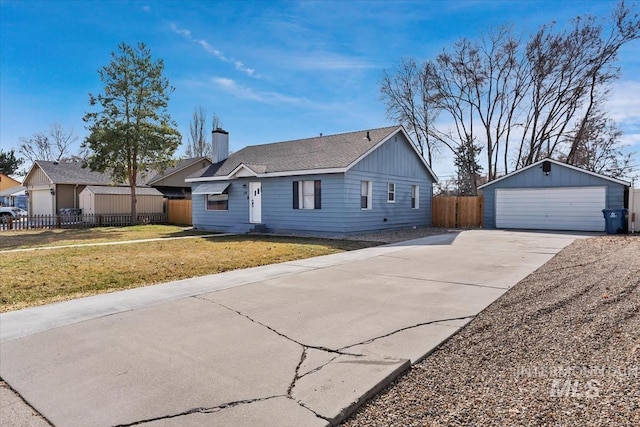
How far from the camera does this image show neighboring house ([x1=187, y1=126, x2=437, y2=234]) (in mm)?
15266

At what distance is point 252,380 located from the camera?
3.09 m

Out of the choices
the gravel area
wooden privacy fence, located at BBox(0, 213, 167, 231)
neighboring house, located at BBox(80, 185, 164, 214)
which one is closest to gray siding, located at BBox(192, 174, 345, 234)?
wooden privacy fence, located at BBox(0, 213, 167, 231)

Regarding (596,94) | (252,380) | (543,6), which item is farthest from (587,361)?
(596,94)

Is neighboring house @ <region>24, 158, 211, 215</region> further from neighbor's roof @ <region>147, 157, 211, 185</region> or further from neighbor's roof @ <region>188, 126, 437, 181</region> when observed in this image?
neighbor's roof @ <region>188, 126, 437, 181</region>

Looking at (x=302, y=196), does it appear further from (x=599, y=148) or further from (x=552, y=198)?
(x=599, y=148)

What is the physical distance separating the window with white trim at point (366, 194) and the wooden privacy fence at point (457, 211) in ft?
21.7

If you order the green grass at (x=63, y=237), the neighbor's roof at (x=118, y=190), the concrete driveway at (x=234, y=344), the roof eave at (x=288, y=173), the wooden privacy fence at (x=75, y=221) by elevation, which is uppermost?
the roof eave at (x=288, y=173)

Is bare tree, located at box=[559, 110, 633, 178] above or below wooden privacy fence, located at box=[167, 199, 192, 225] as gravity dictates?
above

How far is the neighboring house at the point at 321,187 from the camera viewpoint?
15266mm

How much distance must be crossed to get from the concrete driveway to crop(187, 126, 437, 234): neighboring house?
810cm

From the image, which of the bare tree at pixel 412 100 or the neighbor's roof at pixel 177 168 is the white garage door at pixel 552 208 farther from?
the neighbor's roof at pixel 177 168

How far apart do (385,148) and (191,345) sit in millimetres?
14443

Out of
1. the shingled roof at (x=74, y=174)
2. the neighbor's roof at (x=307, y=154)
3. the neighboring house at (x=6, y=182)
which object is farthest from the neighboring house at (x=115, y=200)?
the neighboring house at (x=6, y=182)

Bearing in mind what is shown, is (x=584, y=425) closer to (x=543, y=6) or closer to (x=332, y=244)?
(x=332, y=244)
